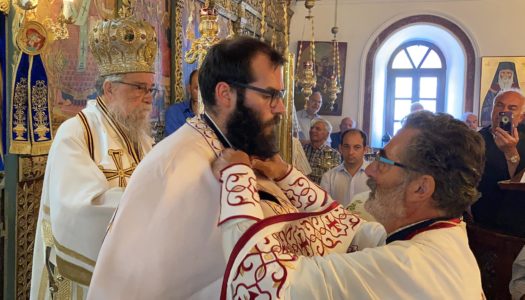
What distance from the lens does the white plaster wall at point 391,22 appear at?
31.0 feet

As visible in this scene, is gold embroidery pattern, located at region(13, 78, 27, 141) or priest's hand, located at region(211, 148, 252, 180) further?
gold embroidery pattern, located at region(13, 78, 27, 141)

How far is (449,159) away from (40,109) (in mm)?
2578

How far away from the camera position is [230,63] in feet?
5.27

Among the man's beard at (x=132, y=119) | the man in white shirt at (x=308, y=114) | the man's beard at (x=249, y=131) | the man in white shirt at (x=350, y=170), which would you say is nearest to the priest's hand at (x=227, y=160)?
the man's beard at (x=249, y=131)

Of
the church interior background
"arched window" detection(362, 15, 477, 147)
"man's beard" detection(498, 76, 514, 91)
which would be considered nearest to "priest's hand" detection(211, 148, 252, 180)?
the church interior background

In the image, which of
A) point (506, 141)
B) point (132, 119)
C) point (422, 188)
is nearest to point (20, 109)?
point (132, 119)

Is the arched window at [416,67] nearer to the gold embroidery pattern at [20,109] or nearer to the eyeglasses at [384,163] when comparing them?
the gold embroidery pattern at [20,109]

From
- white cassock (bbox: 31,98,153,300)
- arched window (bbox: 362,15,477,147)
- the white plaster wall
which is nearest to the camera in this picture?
white cassock (bbox: 31,98,153,300)

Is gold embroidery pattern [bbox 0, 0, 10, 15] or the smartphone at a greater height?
gold embroidery pattern [bbox 0, 0, 10, 15]

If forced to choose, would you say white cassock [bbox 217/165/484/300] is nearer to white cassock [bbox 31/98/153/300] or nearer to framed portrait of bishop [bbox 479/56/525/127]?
white cassock [bbox 31/98/153/300]

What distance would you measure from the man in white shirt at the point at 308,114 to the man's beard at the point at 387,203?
5.26 meters

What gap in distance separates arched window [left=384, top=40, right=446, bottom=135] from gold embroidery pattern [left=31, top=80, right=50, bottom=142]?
868 centimetres

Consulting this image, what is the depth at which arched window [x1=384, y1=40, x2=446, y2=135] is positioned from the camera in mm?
10820

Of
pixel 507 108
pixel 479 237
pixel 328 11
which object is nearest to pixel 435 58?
pixel 328 11
